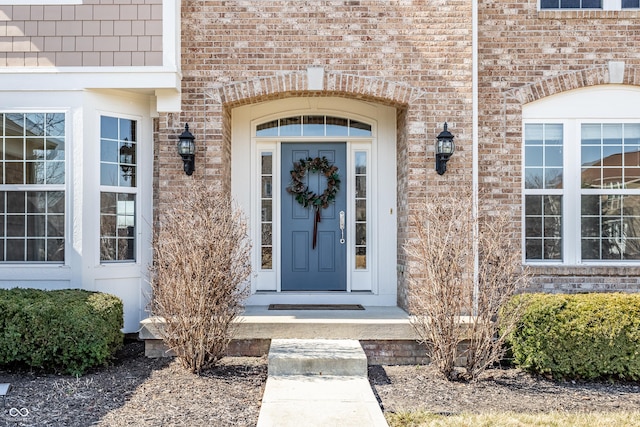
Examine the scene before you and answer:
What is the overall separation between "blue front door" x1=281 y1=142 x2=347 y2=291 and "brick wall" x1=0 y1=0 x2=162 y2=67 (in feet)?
7.42

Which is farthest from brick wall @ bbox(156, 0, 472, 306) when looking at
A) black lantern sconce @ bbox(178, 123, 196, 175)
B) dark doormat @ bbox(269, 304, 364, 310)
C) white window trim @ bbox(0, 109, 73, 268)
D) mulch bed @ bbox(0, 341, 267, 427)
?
mulch bed @ bbox(0, 341, 267, 427)

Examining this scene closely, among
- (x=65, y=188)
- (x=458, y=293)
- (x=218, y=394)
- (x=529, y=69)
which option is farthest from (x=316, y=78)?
(x=218, y=394)

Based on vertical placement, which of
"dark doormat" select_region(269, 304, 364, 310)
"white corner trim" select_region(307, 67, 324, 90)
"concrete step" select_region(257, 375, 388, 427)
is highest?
"white corner trim" select_region(307, 67, 324, 90)

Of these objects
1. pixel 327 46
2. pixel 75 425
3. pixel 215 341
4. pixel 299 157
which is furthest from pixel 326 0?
pixel 75 425

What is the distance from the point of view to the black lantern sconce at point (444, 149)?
654 cm

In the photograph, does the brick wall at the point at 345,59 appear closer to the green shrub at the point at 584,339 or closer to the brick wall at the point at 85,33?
the brick wall at the point at 85,33

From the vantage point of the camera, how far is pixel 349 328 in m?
6.17

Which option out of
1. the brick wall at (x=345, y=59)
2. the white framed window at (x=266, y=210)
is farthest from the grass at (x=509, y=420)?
the white framed window at (x=266, y=210)

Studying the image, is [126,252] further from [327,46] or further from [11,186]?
[327,46]

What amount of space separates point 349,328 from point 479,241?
1.69 metres

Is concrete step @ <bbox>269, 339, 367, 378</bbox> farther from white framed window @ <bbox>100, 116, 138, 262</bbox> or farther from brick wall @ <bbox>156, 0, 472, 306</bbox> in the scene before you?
white framed window @ <bbox>100, 116, 138, 262</bbox>

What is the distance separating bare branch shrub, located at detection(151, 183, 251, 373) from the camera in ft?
17.7

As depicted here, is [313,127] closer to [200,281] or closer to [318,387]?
[200,281]

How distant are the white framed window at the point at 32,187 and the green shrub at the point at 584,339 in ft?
17.8
